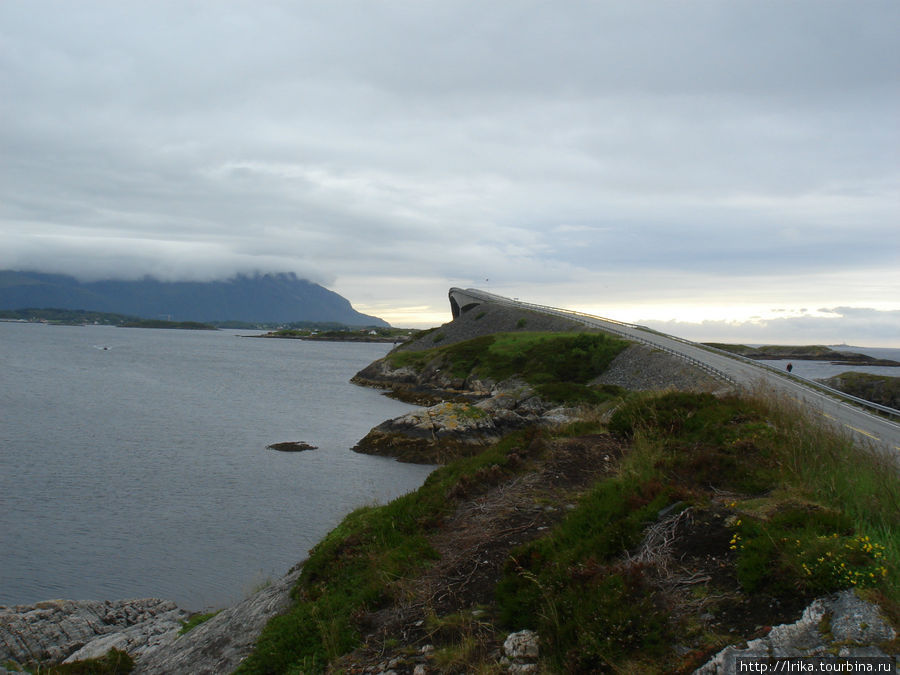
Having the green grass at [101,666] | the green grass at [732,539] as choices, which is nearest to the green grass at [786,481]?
the green grass at [732,539]

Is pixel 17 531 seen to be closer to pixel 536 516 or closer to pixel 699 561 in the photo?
pixel 536 516

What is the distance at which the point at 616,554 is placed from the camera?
301 inches

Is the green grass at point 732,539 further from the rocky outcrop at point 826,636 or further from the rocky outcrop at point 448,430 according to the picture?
the rocky outcrop at point 448,430

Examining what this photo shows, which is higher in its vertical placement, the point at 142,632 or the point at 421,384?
the point at 421,384

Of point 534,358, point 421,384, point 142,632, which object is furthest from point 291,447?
point 421,384

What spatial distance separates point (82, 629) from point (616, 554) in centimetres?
1300

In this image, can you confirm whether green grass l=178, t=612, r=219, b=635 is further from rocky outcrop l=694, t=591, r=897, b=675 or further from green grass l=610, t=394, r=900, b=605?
rocky outcrop l=694, t=591, r=897, b=675

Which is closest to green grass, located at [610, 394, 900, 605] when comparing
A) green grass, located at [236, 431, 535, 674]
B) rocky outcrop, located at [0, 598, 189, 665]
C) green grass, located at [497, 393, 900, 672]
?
green grass, located at [497, 393, 900, 672]

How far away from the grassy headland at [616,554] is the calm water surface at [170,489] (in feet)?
28.2

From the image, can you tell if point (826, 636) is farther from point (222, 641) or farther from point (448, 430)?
point (448, 430)

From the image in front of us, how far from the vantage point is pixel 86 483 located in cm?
2697

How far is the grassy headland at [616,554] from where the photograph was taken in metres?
5.84

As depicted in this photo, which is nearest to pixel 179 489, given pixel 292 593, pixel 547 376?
pixel 292 593

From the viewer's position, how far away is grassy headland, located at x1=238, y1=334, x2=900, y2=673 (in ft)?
19.1
